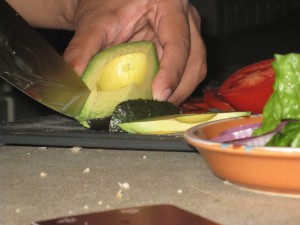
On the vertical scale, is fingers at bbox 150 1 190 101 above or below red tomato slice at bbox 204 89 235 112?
above

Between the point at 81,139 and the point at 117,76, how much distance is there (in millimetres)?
267

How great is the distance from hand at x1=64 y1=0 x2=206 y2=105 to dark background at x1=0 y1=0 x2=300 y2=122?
1145 mm

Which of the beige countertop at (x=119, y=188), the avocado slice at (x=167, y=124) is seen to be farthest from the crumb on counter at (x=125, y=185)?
the avocado slice at (x=167, y=124)

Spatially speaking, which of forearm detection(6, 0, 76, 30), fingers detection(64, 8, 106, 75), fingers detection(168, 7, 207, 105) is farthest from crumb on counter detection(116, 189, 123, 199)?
forearm detection(6, 0, 76, 30)

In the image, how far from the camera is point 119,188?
2.41 ft

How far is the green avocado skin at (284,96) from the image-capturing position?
698mm

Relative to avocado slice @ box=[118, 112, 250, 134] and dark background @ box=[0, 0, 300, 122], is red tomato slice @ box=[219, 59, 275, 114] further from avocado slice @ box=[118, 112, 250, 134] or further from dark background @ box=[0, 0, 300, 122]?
dark background @ box=[0, 0, 300, 122]

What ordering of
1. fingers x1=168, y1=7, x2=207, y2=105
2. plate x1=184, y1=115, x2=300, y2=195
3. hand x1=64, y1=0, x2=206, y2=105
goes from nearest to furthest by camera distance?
plate x1=184, y1=115, x2=300, y2=195 < hand x1=64, y1=0, x2=206, y2=105 < fingers x1=168, y1=7, x2=207, y2=105

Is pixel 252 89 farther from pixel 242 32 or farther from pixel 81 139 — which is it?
pixel 242 32

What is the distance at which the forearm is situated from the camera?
59.7 inches

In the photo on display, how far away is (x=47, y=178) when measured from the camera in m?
0.80

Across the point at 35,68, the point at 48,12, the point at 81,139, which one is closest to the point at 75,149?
the point at 81,139

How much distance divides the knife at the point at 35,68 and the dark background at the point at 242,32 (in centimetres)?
149

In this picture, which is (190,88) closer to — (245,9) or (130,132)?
(130,132)
